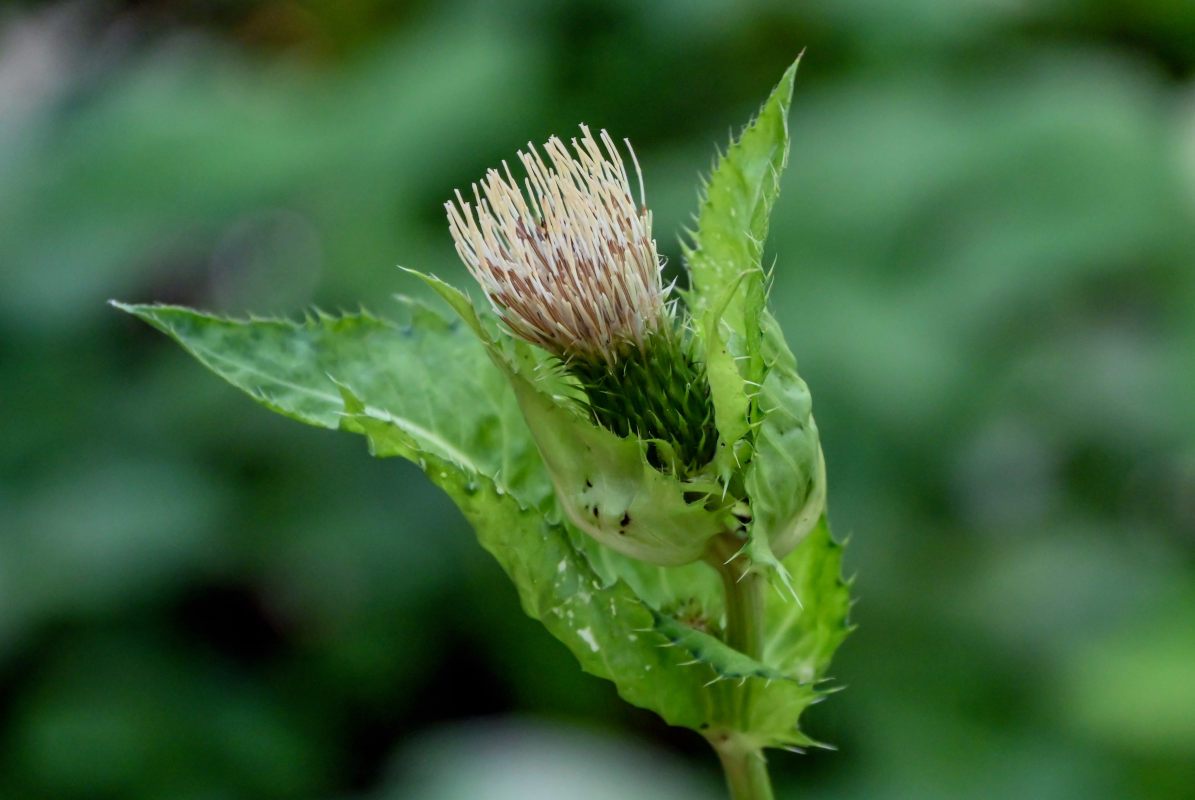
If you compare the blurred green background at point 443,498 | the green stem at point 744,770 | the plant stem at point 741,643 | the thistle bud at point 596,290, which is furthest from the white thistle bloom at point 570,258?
the blurred green background at point 443,498

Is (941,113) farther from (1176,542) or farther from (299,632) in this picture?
(299,632)

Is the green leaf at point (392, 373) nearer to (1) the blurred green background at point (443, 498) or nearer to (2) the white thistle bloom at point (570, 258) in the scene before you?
(2) the white thistle bloom at point (570, 258)

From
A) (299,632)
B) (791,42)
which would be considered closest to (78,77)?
(299,632)

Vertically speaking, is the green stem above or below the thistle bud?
below

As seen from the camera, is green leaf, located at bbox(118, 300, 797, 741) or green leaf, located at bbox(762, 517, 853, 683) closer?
green leaf, located at bbox(118, 300, 797, 741)

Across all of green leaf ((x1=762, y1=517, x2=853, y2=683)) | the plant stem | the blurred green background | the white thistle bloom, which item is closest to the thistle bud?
the white thistle bloom

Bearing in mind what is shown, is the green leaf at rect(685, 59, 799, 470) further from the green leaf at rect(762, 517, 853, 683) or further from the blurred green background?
the blurred green background

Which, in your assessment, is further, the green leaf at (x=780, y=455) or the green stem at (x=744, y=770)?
the green stem at (x=744, y=770)

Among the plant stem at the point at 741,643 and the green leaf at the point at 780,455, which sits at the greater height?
the green leaf at the point at 780,455
